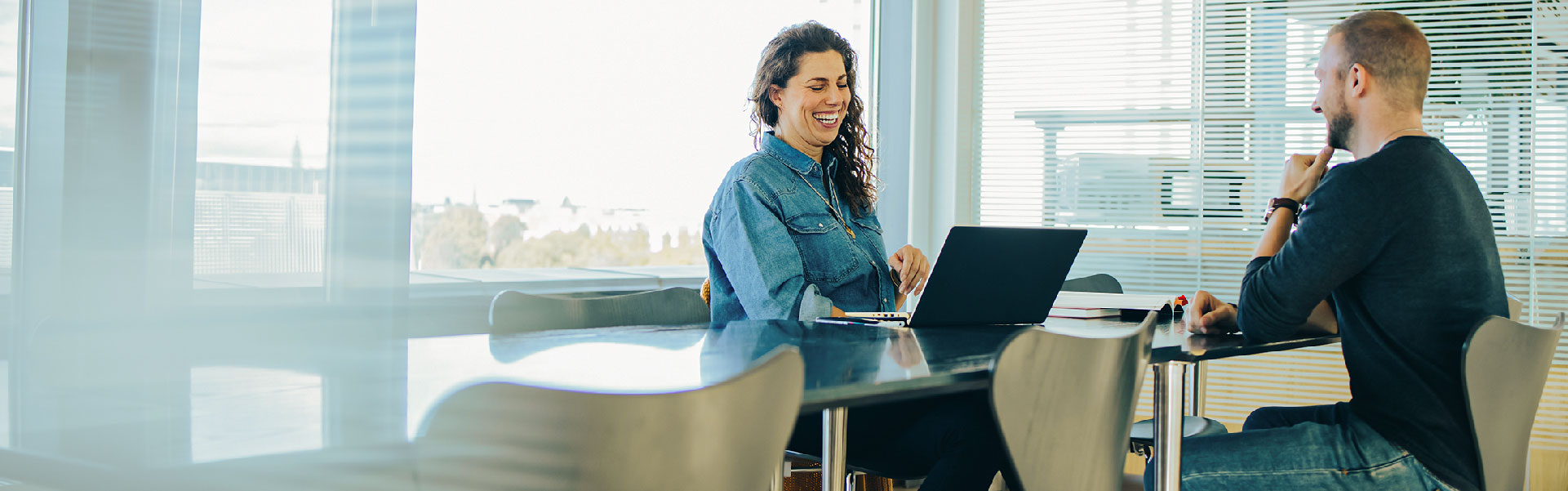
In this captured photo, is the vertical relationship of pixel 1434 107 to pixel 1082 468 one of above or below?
above

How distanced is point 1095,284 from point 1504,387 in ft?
4.02

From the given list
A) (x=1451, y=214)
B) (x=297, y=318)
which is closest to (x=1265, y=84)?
(x=1451, y=214)

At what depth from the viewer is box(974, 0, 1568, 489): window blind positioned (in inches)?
135

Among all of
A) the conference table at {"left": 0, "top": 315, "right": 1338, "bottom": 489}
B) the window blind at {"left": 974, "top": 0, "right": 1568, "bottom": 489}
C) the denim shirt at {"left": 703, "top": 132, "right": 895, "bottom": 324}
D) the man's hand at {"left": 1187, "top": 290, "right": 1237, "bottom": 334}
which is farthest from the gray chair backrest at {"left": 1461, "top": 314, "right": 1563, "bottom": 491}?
the window blind at {"left": 974, "top": 0, "right": 1568, "bottom": 489}

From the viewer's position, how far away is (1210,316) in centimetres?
193

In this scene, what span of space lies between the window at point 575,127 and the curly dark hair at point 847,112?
637 millimetres

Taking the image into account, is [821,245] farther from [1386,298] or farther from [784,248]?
[1386,298]

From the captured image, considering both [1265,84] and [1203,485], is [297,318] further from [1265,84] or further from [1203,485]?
[1265,84]

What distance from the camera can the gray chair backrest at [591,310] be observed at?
1.96m

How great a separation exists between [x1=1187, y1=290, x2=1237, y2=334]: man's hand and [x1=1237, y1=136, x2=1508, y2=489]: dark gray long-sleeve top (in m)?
0.19

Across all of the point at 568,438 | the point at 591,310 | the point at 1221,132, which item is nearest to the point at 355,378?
the point at 568,438

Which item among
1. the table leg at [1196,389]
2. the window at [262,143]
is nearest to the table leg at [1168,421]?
the table leg at [1196,389]

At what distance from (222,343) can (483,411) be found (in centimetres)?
131

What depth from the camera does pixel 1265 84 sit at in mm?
3719
